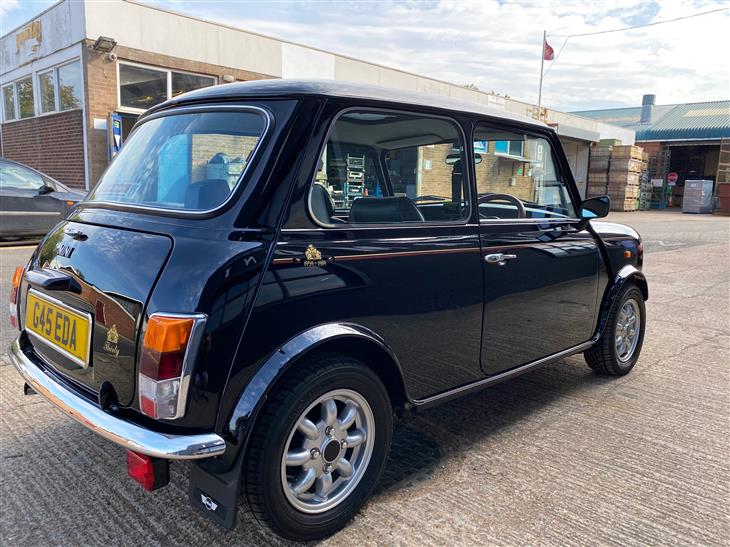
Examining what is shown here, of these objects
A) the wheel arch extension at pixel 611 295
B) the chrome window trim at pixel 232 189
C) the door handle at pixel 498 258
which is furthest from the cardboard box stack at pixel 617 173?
the chrome window trim at pixel 232 189

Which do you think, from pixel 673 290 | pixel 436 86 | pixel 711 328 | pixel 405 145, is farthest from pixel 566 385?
pixel 436 86

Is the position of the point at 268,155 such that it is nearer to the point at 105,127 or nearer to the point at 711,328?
the point at 711,328

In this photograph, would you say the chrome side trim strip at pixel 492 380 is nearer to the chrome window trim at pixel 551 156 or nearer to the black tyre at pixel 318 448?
the black tyre at pixel 318 448

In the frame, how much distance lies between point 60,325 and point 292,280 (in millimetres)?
1081

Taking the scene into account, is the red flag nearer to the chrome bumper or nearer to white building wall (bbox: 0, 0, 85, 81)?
white building wall (bbox: 0, 0, 85, 81)

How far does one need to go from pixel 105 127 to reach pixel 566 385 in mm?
12136

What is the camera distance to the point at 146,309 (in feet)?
6.40

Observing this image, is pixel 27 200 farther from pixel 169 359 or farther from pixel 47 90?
pixel 169 359

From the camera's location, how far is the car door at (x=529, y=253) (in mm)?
2980

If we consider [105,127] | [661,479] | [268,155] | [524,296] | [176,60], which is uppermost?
[176,60]

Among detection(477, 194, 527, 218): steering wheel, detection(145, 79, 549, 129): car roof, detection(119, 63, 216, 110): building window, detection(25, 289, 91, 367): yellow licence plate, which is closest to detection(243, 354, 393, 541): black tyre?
detection(25, 289, 91, 367): yellow licence plate

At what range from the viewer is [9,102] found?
16.7m

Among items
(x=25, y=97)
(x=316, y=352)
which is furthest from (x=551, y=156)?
(x=25, y=97)

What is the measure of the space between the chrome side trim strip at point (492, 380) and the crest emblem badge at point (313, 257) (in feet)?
2.92
